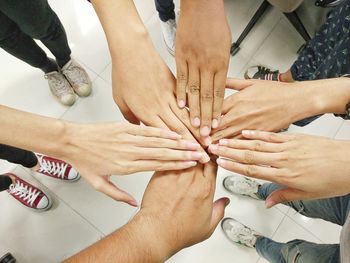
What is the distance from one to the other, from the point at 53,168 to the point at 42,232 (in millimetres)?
304

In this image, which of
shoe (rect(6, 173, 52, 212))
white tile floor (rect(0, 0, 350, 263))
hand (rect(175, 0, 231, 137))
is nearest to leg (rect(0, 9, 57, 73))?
white tile floor (rect(0, 0, 350, 263))

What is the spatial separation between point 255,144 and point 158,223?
33 centimetres

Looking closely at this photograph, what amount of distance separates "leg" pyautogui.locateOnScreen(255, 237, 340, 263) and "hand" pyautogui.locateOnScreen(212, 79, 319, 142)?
0.47 metres

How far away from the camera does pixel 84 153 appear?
3.12ft

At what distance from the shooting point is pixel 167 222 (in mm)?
910

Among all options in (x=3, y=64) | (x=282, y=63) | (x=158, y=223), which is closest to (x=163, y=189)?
(x=158, y=223)

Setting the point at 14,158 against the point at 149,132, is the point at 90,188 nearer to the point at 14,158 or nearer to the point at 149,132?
the point at 14,158

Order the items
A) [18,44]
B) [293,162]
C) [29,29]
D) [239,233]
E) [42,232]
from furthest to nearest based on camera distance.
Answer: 1. [42,232]
2. [239,233]
3. [18,44]
4. [29,29]
5. [293,162]

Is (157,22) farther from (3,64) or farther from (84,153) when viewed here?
(84,153)

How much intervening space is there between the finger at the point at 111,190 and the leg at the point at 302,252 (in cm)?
65

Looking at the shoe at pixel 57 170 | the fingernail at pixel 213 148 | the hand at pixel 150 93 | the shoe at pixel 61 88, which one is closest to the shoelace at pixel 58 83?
the shoe at pixel 61 88

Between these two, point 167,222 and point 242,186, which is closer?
point 167,222

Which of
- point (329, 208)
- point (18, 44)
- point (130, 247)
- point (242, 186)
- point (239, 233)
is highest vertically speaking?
point (18, 44)

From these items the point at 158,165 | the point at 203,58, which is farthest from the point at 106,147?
the point at 203,58
